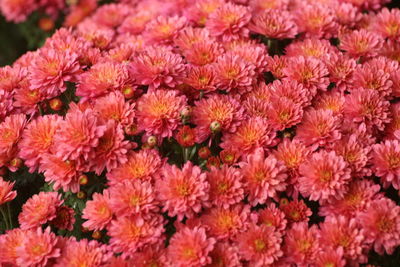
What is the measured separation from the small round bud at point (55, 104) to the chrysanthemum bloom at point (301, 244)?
1191 mm

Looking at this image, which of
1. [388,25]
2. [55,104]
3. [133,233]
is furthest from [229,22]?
[133,233]

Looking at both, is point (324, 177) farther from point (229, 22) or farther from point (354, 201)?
point (229, 22)

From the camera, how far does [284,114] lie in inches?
91.5

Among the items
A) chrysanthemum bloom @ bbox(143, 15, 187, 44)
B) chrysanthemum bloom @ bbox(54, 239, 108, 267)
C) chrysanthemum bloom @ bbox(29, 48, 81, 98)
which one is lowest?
chrysanthemum bloom @ bbox(54, 239, 108, 267)

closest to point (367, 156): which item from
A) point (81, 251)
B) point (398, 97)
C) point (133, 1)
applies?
point (398, 97)

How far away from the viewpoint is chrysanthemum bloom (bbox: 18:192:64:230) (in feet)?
6.97

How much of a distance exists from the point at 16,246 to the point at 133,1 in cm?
235

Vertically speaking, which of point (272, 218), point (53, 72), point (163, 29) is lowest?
point (272, 218)

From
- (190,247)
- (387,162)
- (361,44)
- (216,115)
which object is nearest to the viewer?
(190,247)

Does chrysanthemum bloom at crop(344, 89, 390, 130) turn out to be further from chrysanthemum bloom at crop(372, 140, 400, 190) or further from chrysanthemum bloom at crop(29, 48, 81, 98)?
chrysanthemum bloom at crop(29, 48, 81, 98)

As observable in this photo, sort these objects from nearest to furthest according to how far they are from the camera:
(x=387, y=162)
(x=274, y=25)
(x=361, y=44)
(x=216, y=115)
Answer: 1. (x=387, y=162)
2. (x=216, y=115)
3. (x=361, y=44)
4. (x=274, y=25)

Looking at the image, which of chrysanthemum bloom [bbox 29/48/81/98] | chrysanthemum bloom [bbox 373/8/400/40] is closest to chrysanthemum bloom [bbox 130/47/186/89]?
chrysanthemum bloom [bbox 29/48/81/98]

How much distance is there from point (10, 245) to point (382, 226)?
1.45 m

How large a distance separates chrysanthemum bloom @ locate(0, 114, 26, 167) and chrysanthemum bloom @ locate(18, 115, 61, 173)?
0.07 metres
